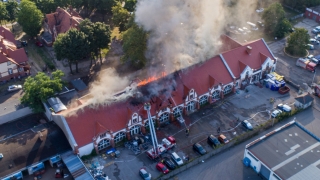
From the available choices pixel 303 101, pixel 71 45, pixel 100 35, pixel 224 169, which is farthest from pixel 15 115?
pixel 303 101

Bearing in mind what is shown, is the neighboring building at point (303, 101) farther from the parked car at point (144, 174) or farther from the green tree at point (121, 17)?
the green tree at point (121, 17)

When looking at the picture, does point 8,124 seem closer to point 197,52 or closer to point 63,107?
point 63,107

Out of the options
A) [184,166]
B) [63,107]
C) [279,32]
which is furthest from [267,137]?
[279,32]

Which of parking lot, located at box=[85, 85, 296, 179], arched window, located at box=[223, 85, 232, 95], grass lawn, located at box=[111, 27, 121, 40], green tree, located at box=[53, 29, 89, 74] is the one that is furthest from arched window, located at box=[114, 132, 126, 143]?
grass lawn, located at box=[111, 27, 121, 40]

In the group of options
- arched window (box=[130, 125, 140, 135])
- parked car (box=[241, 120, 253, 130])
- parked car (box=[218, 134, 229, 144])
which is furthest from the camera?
parked car (box=[241, 120, 253, 130])

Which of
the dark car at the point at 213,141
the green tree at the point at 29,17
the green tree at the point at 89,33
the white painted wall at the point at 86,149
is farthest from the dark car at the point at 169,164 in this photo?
the green tree at the point at 29,17

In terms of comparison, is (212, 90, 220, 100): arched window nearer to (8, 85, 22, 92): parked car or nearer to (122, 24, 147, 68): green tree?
(122, 24, 147, 68): green tree
